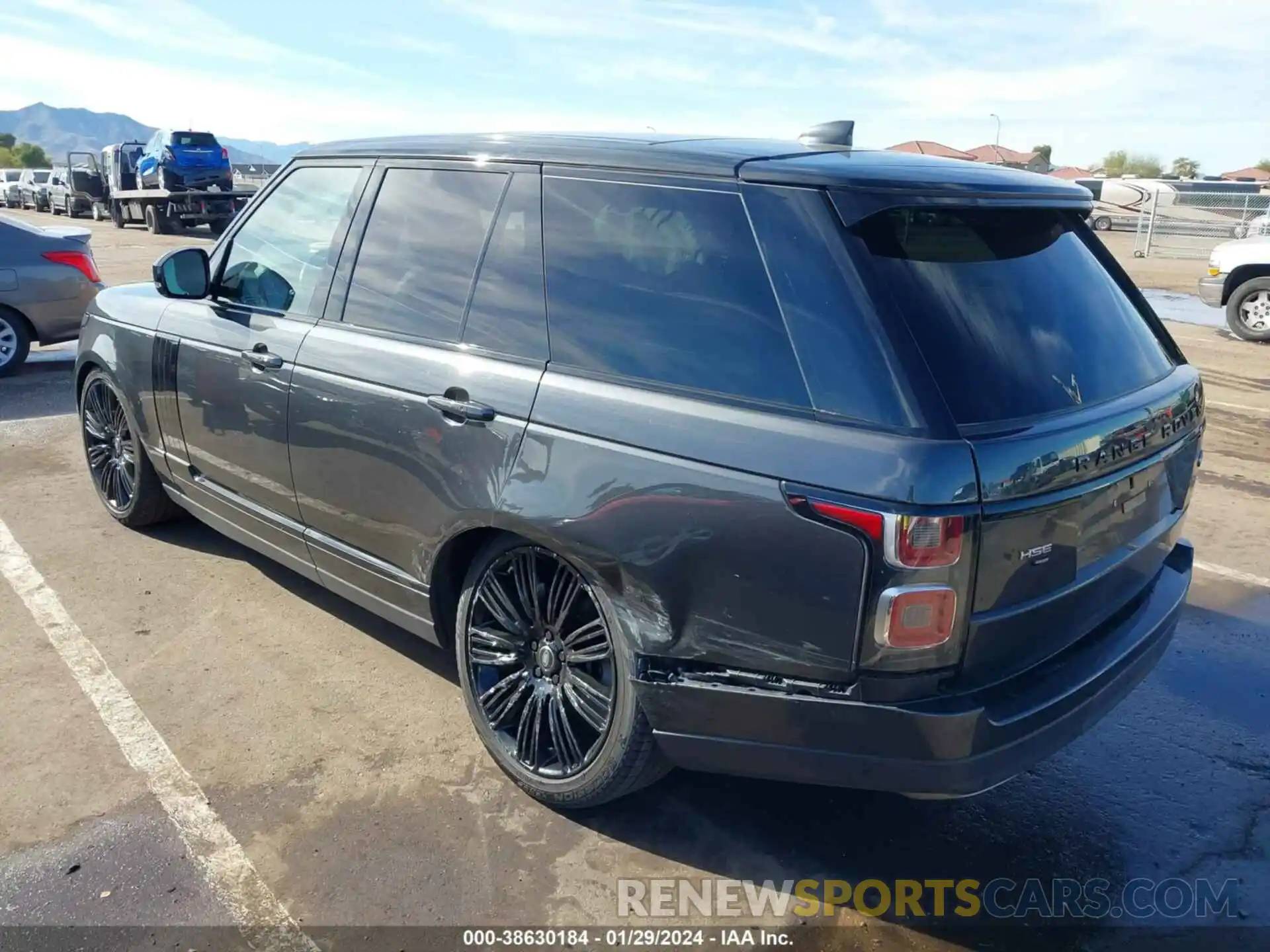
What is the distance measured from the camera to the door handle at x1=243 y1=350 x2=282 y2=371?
12.2 feet

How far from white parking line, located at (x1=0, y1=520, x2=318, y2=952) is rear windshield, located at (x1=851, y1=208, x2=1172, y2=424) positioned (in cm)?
216

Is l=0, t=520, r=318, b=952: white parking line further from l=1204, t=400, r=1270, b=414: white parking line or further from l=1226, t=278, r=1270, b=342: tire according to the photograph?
l=1226, t=278, r=1270, b=342: tire

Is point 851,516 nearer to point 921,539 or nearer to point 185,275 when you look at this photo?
point 921,539

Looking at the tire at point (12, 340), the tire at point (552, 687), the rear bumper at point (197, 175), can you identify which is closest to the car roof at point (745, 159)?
the tire at point (552, 687)

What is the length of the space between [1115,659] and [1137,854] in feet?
2.12

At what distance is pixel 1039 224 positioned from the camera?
2.83m

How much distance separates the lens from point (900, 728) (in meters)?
2.29

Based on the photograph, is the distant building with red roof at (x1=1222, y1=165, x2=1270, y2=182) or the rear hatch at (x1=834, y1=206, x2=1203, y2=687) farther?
the distant building with red roof at (x1=1222, y1=165, x2=1270, y2=182)

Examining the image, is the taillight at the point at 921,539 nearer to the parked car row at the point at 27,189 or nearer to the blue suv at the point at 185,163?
the blue suv at the point at 185,163

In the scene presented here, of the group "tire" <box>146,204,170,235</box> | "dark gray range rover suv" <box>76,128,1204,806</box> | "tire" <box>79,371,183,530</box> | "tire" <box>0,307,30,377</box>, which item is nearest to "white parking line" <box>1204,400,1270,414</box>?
"dark gray range rover suv" <box>76,128,1204,806</box>

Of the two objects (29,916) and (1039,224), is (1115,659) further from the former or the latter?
(29,916)

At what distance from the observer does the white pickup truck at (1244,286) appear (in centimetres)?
1179

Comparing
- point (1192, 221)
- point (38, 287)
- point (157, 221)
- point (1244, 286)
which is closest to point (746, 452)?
point (38, 287)

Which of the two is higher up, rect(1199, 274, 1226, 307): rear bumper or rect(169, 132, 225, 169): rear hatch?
rect(169, 132, 225, 169): rear hatch
